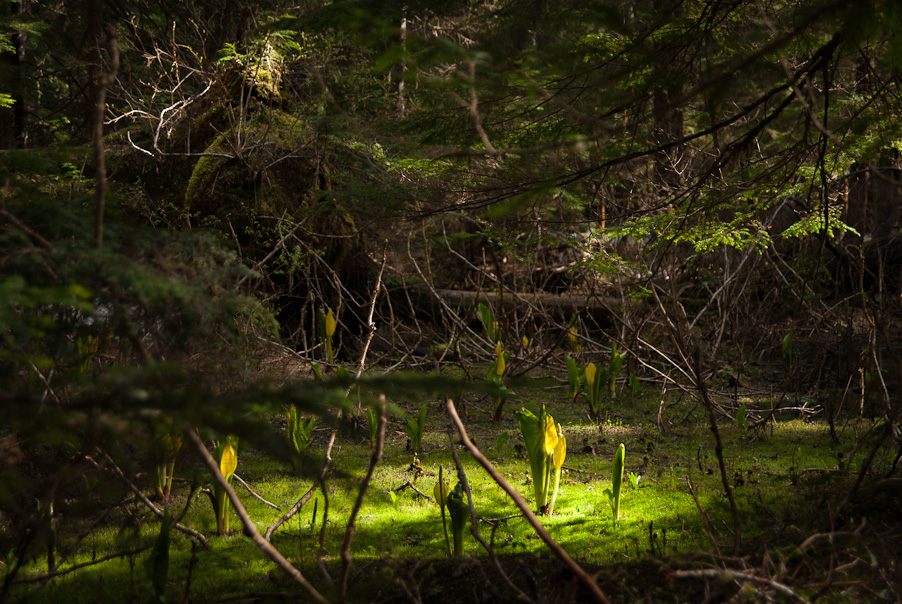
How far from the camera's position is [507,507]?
3.65 m

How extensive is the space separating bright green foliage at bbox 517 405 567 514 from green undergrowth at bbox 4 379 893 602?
21cm

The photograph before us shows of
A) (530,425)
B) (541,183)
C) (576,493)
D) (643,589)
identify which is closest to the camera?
(643,589)

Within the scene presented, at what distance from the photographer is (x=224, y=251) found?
158cm

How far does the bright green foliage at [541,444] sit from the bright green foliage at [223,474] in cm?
144

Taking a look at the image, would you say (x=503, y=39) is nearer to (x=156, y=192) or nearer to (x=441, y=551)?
(x=441, y=551)

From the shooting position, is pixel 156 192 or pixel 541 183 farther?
pixel 156 192

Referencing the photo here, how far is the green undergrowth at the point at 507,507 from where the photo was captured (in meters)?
2.68

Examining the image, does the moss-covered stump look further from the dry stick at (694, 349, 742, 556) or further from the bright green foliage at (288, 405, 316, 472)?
the dry stick at (694, 349, 742, 556)

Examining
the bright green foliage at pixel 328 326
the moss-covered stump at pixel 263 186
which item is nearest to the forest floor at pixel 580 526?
the bright green foliage at pixel 328 326

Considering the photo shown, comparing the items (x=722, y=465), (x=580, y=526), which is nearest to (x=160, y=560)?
(x=722, y=465)

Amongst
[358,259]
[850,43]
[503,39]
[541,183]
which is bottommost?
[358,259]

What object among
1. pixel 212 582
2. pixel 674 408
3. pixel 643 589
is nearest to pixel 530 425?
A: pixel 643 589

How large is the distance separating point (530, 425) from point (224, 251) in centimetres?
214

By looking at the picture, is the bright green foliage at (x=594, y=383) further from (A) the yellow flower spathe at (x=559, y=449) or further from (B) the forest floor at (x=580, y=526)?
(A) the yellow flower spathe at (x=559, y=449)
